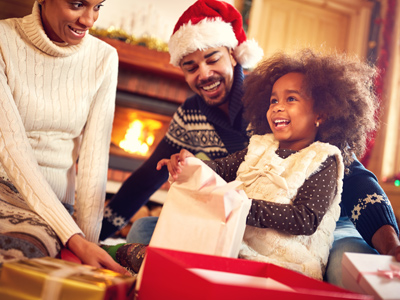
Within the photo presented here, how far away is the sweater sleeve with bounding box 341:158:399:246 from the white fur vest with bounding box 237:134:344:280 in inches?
3.9

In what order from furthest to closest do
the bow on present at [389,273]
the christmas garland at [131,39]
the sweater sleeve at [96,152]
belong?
the christmas garland at [131,39]
the sweater sleeve at [96,152]
the bow on present at [389,273]

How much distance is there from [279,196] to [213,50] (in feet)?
2.41

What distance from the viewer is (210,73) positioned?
1.44 metres

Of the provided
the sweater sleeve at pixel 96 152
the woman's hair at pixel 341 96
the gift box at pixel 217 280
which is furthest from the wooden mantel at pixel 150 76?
the gift box at pixel 217 280

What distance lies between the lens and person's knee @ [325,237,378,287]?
36.2 inches

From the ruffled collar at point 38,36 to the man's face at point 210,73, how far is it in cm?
47

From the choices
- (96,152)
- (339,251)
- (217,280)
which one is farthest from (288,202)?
(96,152)

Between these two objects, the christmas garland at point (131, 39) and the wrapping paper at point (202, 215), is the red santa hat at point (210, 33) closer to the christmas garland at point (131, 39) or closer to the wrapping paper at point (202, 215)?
the wrapping paper at point (202, 215)

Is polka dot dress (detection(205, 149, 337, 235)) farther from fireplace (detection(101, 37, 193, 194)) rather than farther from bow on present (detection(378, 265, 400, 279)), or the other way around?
fireplace (detection(101, 37, 193, 194))

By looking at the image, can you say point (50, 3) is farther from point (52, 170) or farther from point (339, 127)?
point (339, 127)

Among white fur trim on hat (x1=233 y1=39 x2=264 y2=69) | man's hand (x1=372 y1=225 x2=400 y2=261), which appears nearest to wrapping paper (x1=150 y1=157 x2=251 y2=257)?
man's hand (x1=372 y1=225 x2=400 y2=261)

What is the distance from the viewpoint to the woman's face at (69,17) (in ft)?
3.62

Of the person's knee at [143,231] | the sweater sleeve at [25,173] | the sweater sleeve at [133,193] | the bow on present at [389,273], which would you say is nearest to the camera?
the bow on present at [389,273]

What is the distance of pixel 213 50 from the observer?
4.81 feet
